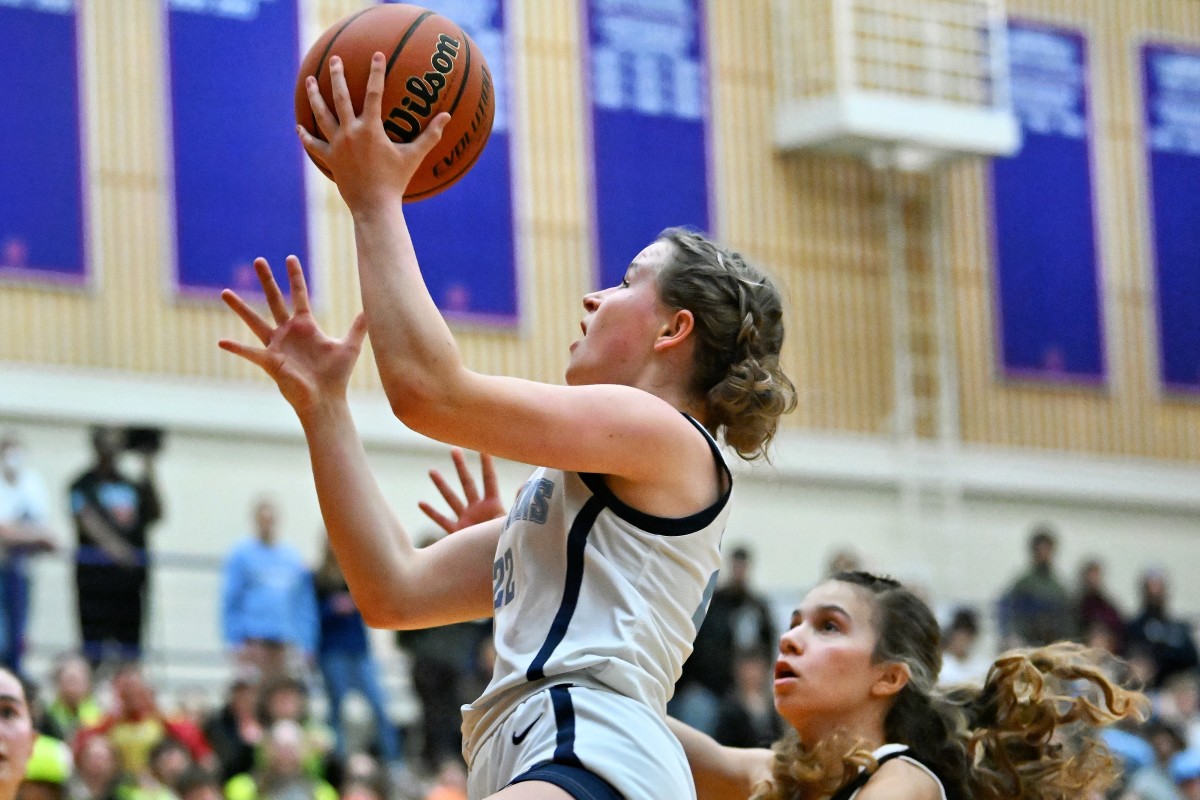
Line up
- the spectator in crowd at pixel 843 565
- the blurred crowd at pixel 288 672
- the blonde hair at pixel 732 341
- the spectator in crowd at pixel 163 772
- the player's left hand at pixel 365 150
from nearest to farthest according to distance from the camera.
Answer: the player's left hand at pixel 365 150, the blonde hair at pixel 732 341, the spectator in crowd at pixel 843 565, the spectator in crowd at pixel 163 772, the blurred crowd at pixel 288 672

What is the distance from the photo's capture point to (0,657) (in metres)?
10.8

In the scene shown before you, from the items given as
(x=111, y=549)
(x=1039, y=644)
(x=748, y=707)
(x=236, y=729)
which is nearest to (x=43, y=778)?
(x=236, y=729)

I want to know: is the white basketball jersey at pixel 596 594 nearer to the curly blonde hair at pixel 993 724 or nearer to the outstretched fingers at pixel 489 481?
the outstretched fingers at pixel 489 481

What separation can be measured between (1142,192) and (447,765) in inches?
435

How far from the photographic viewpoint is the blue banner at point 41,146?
13805 millimetres

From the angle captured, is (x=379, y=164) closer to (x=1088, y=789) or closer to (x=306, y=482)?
(x=1088, y=789)

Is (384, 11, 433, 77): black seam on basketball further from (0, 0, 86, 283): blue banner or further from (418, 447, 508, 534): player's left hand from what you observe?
(0, 0, 86, 283): blue banner

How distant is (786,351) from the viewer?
17234 mm

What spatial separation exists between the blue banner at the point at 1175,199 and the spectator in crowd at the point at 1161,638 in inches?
168

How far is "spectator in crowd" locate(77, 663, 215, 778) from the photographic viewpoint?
31.1 ft

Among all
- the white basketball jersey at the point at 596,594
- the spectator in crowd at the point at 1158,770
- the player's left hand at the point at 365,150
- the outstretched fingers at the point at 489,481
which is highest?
the player's left hand at the point at 365,150

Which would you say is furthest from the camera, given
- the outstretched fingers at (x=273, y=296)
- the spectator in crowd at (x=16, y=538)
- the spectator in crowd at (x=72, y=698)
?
the spectator in crowd at (x=16, y=538)

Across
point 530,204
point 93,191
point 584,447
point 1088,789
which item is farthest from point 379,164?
point 530,204

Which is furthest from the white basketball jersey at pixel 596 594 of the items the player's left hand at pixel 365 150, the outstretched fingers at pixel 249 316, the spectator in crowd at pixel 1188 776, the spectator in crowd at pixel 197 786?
the spectator in crowd at pixel 1188 776
